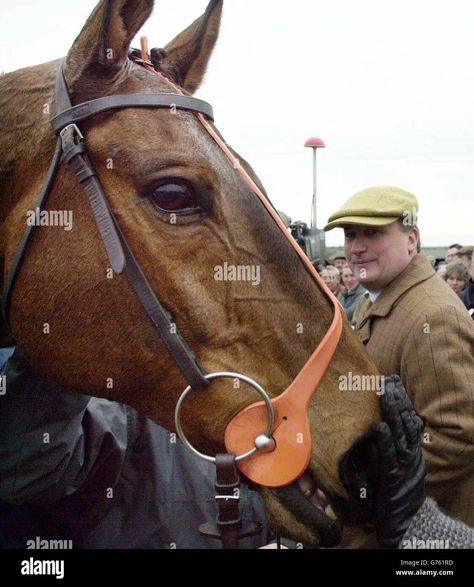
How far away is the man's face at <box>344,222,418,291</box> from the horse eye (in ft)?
4.67

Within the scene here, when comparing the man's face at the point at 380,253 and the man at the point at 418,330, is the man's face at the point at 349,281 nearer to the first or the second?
the man at the point at 418,330

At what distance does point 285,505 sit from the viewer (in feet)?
6.66

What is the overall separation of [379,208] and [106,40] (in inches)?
62.7

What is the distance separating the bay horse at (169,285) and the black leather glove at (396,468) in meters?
0.05

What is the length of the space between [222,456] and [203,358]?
30 centimetres

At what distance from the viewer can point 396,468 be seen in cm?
203

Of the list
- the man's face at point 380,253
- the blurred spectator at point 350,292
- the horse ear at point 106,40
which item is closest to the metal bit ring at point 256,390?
the horse ear at point 106,40

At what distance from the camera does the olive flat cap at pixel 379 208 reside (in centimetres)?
326

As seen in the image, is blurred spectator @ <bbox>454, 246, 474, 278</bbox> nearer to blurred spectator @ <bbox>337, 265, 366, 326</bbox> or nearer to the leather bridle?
blurred spectator @ <bbox>337, 265, 366, 326</bbox>

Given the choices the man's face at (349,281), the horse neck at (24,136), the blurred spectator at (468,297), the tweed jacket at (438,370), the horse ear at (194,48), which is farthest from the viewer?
the man's face at (349,281)

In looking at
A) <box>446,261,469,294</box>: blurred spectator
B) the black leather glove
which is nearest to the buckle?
the black leather glove

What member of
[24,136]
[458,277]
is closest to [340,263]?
[458,277]

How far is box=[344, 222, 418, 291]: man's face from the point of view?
3.29 m
